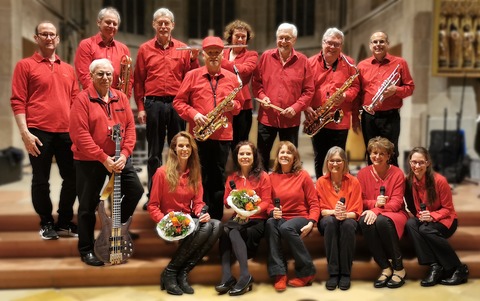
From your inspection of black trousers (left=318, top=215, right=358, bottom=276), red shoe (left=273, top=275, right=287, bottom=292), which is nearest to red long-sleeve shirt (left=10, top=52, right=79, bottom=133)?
red shoe (left=273, top=275, right=287, bottom=292)

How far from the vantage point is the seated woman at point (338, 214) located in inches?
176

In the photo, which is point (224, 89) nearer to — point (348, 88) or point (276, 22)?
point (348, 88)

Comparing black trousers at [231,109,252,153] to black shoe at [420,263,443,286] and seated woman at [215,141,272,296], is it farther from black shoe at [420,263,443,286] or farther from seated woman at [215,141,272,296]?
black shoe at [420,263,443,286]

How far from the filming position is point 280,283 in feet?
14.3

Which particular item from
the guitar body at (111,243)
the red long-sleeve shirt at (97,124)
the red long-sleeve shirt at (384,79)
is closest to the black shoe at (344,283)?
the red long-sleeve shirt at (384,79)

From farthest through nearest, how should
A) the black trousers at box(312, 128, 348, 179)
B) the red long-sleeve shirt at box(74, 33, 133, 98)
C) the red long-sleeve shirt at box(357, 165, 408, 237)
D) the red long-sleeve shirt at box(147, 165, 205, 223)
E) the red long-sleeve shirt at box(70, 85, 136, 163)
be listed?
the black trousers at box(312, 128, 348, 179)
the red long-sleeve shirt at box(74, 33, 133, 98)
the red long-sleeve shirt at box(357, 165, 408, 237)
the red long-sleeve shirt at box(147, 165, 205, 223)
the red long-sleeve shirt at box(70, 85, 136, 163)

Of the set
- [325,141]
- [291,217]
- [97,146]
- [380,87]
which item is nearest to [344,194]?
[291,217]

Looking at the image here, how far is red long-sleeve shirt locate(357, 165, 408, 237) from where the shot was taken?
4566 mm

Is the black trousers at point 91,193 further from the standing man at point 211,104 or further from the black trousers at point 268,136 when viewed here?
the black trousers at point 268,136

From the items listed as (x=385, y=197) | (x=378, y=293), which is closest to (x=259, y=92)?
(x=385, y=197)

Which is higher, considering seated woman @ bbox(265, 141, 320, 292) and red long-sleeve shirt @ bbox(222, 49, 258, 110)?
red long-sleeve shirt @ bbox(222, 49, 258, 110)

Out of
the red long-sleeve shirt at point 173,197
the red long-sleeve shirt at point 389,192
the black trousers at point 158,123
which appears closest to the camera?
the red long-sleeve shirt at point 173,197

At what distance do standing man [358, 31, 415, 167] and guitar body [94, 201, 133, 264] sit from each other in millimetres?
2511

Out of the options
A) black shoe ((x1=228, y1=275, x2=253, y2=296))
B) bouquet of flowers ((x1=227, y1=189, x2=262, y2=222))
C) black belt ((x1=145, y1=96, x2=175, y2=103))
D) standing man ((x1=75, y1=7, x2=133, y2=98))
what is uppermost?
standing man ((x1=75, y1=7, x2=133, y2=98))
